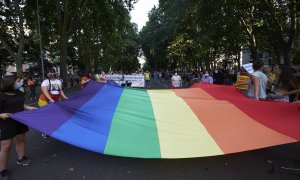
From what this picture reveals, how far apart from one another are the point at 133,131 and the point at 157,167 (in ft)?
2.61

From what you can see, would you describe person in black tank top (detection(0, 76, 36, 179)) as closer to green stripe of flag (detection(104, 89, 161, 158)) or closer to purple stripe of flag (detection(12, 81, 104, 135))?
purple stripe of flag (detection(12, 81, 104, 135))

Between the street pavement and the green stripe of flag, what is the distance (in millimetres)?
442

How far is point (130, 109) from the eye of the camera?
659cm

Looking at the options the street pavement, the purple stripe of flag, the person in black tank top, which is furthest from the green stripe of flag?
the person in black tank top

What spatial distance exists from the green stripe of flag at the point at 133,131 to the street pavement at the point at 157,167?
44cm

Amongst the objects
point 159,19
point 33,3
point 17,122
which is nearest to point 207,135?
point 17,122

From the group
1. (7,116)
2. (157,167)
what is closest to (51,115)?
(7,116)

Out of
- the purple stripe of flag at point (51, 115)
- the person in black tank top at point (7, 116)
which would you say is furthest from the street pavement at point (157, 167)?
the purple stripe of flag at point (51, 115)

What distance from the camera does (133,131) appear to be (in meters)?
5.98

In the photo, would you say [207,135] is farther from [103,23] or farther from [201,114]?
[103,23]

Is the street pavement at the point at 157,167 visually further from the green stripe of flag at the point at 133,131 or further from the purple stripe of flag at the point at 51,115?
the purple stripe of flag at the point at 51,115

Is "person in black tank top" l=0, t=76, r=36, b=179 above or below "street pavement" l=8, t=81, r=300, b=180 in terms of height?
above

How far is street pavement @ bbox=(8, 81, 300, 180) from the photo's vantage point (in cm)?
564

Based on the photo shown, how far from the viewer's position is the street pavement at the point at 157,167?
222 inches
